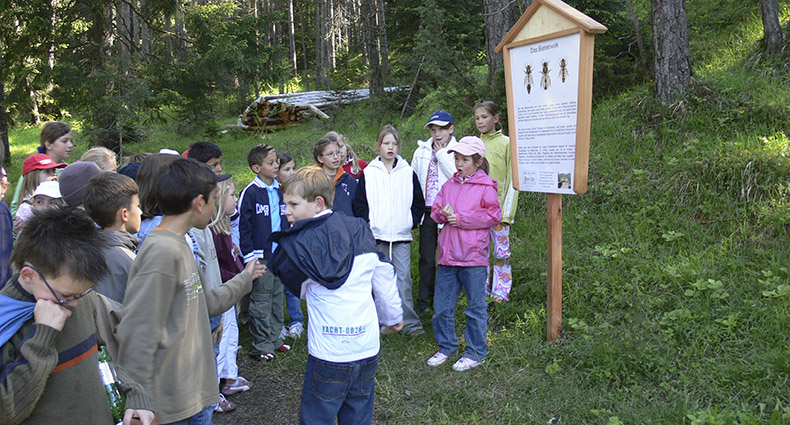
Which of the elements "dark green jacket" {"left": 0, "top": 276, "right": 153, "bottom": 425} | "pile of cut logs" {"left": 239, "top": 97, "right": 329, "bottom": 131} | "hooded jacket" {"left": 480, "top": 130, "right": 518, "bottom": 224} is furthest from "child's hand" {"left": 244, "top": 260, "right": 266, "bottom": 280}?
"pile of cut logs" {"left": 239, "top": 97, "right": 329, "bottom": 131}

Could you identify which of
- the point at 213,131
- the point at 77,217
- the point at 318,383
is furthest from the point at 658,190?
the point at 213,131

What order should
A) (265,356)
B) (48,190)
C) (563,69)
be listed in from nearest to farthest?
1. (563,69)
2. (48,190)
3. (265,356)

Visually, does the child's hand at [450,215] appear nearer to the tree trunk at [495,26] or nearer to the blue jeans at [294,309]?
the blue jeans at [294,309]

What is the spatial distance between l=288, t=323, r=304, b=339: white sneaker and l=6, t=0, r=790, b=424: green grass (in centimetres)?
38

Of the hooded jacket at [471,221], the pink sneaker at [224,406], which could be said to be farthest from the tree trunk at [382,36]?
the pink sneaker at [224,406]

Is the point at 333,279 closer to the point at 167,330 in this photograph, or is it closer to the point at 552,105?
the point at 167,330

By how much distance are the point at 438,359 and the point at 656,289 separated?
213 centimetres

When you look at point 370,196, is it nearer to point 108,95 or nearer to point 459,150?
point 459,150

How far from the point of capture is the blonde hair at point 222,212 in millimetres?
4254

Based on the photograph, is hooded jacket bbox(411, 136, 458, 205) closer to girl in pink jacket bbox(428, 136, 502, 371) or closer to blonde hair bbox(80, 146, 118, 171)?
girl in pink jacket bbox(428, 136, 502, 371)

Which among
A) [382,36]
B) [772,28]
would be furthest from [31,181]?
[382,36]

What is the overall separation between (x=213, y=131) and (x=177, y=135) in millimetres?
1177

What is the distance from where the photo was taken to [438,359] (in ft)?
16.7

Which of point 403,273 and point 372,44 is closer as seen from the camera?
point 403,273
